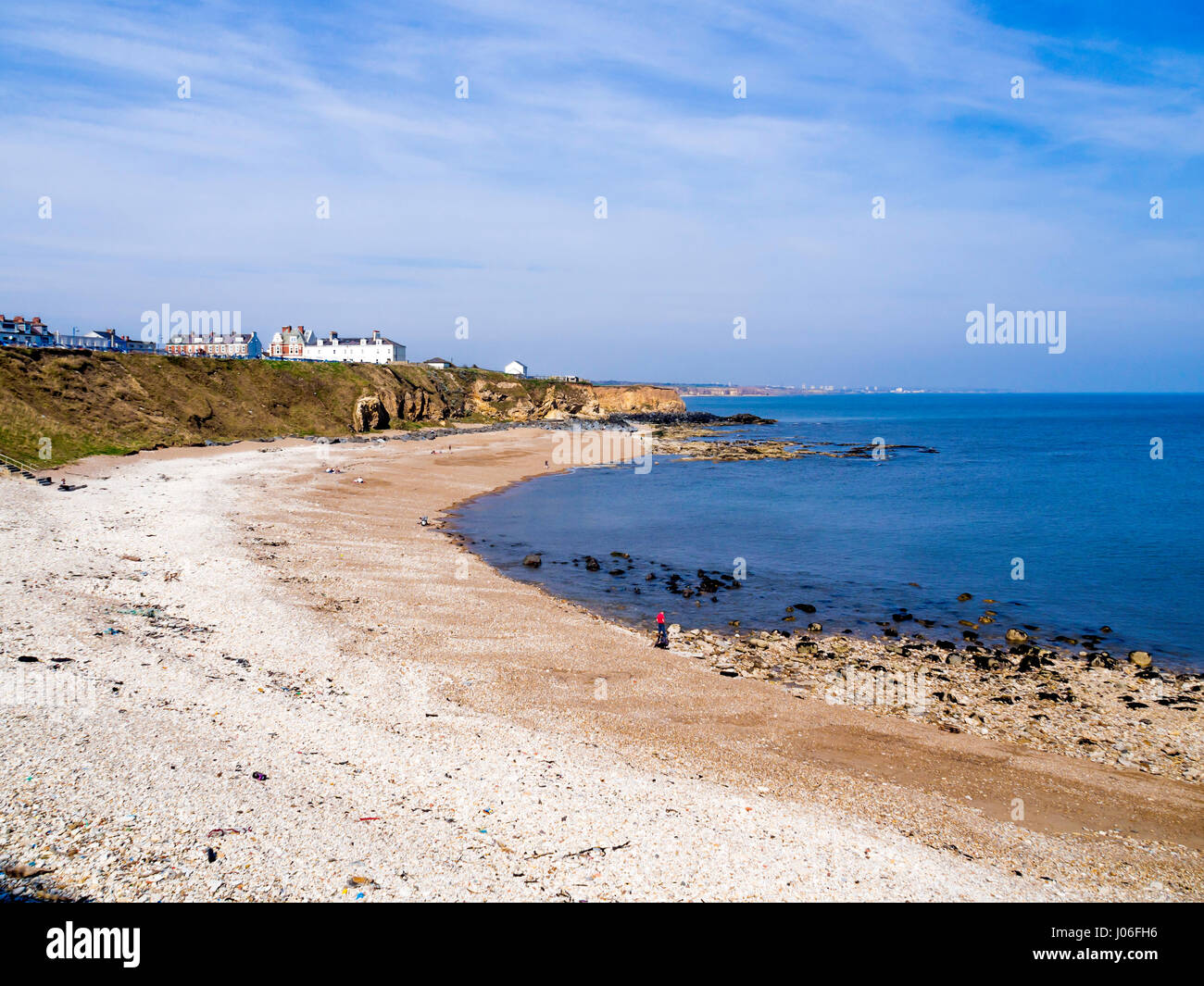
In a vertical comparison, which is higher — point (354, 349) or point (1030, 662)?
point (354, 349)

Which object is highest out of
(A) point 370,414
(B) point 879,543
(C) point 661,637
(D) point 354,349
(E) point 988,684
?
(D) point 354,349

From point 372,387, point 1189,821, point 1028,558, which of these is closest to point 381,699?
point 1189,821

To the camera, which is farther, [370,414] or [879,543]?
[370,414]

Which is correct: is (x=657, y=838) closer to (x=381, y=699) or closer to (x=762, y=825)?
(x=762, y=825)

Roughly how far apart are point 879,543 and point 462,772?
1197 inches

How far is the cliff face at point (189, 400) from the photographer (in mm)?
46062

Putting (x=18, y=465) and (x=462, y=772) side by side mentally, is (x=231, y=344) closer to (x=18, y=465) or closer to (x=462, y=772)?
(x=18, y=465)

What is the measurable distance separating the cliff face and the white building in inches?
593

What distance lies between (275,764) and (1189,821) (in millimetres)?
15838

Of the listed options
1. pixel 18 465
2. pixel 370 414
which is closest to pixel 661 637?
pixel 18 465

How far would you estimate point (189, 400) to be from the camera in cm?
6228

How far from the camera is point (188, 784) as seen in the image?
1016 centimetres

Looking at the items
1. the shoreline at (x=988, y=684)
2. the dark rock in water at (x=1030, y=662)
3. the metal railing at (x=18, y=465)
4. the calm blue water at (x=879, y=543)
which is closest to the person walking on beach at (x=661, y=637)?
the shoreline at (x=988, y=684)

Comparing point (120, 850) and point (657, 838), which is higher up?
point (120, 850)
